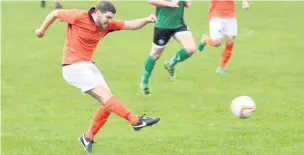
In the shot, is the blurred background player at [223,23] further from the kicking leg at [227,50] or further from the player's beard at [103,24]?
the player's beard at [103,24]

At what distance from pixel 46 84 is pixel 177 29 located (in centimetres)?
333

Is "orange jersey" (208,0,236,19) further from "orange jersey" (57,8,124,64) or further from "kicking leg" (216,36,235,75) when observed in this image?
"orange jersey" (57,8,124,64)

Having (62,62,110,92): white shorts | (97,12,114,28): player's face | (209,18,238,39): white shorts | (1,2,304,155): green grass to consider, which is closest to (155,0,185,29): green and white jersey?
(1,2,304,155): green grass

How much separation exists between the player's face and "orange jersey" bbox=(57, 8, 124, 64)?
20 cm

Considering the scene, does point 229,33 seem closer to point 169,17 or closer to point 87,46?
point 169,17

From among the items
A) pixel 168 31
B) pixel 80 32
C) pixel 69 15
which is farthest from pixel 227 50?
pixel 69 15

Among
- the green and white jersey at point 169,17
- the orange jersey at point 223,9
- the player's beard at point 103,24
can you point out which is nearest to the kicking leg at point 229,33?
the orange jersey at point 223,9

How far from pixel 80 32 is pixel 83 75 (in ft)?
1.99

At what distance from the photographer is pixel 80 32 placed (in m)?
10.0

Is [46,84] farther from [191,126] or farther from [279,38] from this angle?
[279,38]

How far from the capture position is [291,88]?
583 inches

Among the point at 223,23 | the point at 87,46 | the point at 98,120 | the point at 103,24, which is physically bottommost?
the point at 223,23

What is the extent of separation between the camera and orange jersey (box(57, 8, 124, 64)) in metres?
9.97

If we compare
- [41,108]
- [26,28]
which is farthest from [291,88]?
[26,28]
